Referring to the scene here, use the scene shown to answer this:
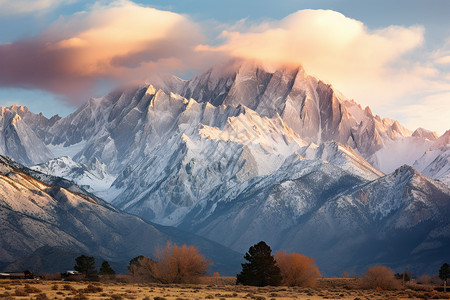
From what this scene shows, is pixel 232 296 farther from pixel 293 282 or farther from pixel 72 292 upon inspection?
pixel 293 282

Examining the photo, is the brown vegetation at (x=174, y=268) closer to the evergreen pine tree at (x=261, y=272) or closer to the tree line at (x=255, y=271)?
the tree line at (x=255, y=271)

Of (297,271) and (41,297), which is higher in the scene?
(297,271)

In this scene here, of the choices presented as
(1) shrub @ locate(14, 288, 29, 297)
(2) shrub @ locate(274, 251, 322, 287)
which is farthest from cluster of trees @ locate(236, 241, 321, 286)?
(1) shrub @ locate(14, 288, 29, 297)

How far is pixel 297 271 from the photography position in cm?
17025

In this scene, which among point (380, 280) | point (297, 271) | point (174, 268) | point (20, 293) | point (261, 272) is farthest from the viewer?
point (297, 271)

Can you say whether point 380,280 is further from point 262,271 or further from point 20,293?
point 20,293

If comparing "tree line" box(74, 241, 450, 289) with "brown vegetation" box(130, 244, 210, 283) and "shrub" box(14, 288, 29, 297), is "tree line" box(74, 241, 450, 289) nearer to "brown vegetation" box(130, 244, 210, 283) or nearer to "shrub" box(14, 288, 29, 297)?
"brown vegetation" box(130, 244, 210, 283)

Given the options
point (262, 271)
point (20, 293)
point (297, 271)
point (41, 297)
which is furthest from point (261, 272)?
point (41, 297)

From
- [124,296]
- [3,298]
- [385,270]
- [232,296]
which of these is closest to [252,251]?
[385,270]

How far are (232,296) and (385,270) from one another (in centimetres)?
7618

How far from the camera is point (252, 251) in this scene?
155000mm

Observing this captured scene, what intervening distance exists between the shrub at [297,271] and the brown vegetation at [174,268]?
19.2 m

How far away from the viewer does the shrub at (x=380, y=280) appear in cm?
15982

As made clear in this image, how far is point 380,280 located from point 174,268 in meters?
46.6
